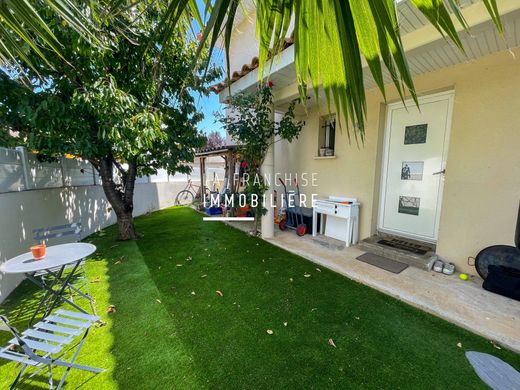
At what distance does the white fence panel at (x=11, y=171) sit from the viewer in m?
3.11

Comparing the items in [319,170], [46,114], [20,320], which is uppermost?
[46,114]

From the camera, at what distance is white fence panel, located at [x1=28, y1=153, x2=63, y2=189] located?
3877 mm

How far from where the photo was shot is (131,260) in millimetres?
4234

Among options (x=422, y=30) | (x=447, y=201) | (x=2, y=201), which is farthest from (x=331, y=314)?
(x=2, y=201)

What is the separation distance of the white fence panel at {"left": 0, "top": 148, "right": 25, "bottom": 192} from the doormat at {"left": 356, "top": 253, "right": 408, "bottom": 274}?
5.57 meters

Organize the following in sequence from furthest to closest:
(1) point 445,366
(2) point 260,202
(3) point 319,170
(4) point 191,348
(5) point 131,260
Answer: (3) point 319,170 < (2) point 260,202 < (5) point 131,260 < (4) point 191,348 < (1) point 445,366

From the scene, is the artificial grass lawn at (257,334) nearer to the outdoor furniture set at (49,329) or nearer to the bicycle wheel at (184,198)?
the outdoor furniture set at (49,329)

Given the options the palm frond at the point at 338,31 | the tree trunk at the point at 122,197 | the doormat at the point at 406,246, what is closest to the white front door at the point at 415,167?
the doormat at the point at 406,246

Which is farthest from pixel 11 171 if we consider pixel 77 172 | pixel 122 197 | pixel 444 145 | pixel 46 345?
pixel 444 145

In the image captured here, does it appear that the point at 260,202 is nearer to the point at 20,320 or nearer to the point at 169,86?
the point at 169,86

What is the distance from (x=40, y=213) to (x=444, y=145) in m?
6.99

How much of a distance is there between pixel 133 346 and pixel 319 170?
485 cm

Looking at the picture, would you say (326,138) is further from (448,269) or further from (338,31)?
(338,31)

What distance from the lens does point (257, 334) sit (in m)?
2.32
